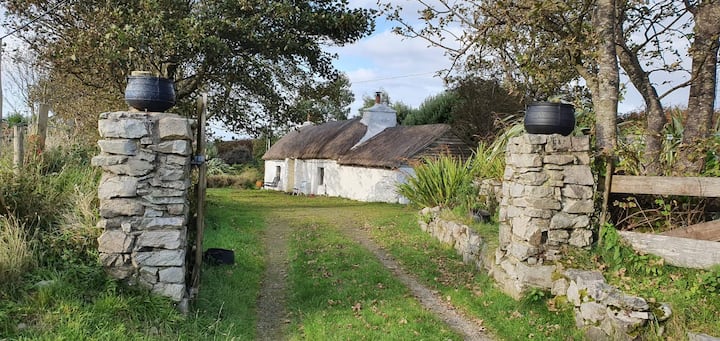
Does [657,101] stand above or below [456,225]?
above

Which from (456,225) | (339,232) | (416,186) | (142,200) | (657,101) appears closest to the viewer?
(142,200)

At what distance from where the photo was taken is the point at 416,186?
1309 cm

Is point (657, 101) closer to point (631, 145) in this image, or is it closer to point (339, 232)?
point (631, 145)

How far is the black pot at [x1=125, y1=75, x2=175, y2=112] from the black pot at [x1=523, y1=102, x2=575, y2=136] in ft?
14.4

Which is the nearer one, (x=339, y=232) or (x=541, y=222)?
(x=541, y=222)

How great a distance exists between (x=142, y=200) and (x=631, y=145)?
254 inches

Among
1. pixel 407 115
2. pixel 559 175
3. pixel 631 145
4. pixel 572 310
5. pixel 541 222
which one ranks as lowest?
pixel 572 310

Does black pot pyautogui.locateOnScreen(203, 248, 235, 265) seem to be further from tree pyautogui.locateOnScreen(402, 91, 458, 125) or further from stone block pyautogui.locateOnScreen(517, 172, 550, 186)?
tree pyautogui.locateOnScreen(402, 91, 458, 125)

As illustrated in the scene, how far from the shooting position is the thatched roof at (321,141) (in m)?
24.8

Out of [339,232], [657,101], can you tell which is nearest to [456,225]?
[339,232]

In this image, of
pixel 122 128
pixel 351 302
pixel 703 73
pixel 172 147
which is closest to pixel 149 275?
pixel 172 147

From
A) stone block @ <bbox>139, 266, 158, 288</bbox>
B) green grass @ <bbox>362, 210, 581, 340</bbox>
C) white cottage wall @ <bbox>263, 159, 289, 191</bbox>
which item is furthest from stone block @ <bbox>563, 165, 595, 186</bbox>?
white cottage wall @ <bbox>263, 159, 289, 191</bbox>

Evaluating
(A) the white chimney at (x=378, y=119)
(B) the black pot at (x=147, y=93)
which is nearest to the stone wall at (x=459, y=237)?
(B) the black pot at (x=147, y=93)

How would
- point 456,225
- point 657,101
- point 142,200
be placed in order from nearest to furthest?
point 142,200, point 657,101, point 456,225
